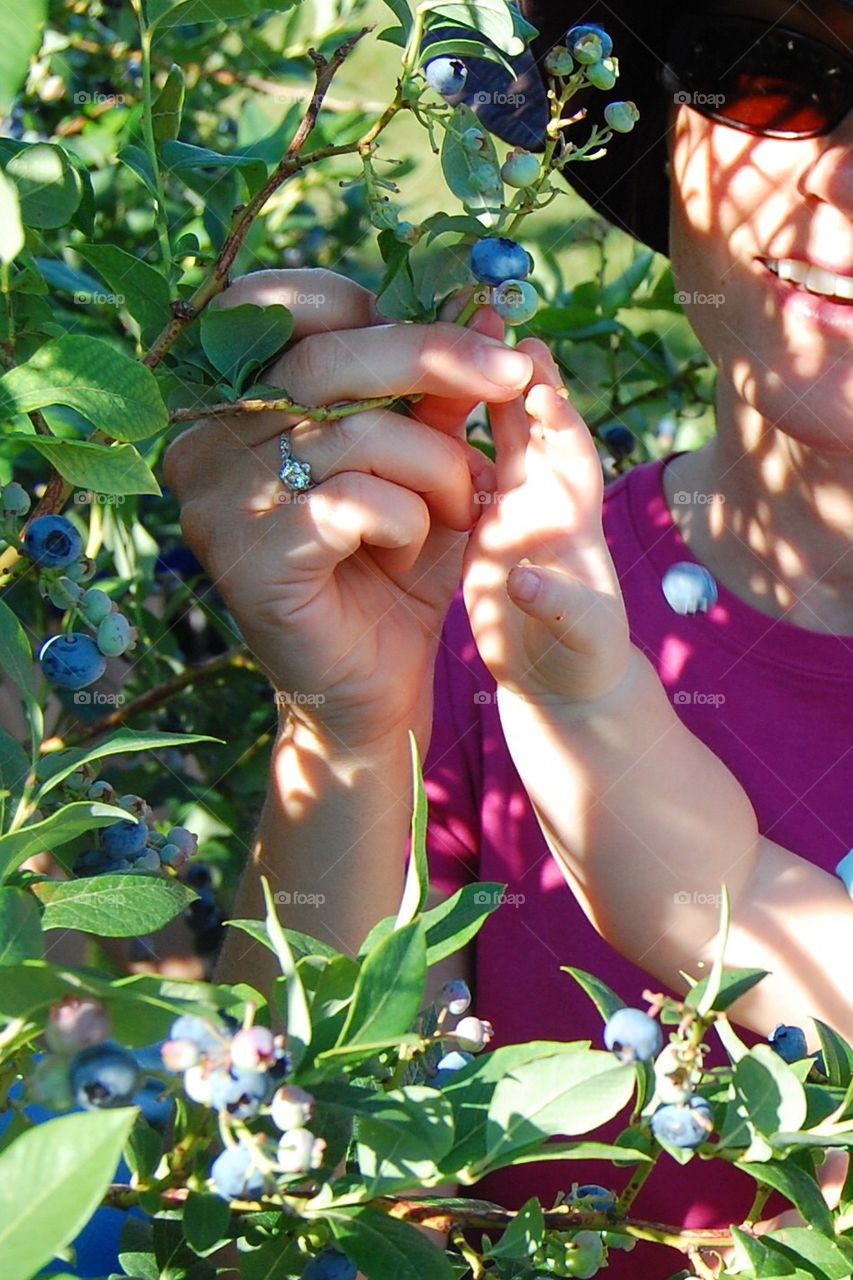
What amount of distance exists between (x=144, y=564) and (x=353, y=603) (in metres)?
0.48

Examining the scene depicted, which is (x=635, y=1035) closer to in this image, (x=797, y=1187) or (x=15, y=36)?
(x=797, y=1187)

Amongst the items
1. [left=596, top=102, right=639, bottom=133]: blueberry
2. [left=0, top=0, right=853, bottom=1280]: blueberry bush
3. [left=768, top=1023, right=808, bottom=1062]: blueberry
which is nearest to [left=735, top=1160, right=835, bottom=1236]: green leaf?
[left=0, top=0, right=853, bottom=1280]: blueberry bush

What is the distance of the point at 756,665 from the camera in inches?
59.1

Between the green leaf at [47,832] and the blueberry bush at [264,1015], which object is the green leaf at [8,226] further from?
the green leaf at [47,832]

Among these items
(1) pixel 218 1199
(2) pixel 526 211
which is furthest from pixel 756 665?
(1) pixel 218 1199

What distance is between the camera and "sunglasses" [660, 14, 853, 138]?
46.4 inches

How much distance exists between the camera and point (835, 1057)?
69cm

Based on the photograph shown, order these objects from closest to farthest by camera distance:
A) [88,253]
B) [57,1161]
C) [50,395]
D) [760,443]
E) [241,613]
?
[57,1161] → [50,395] → [88,253] → [241,613] → [760,443]

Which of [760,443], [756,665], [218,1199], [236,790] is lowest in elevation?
[236,790]

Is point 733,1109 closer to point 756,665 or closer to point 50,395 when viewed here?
point 50,395

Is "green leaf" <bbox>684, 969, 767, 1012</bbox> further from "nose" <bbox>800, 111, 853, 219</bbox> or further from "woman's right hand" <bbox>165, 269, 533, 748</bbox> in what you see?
"nose" <bbox>800, 111, 853, 219</bbox>

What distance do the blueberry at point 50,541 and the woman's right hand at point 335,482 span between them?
172 millimetres

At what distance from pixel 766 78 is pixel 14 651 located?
0.84 m

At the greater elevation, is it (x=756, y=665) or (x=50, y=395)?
(x=50, y=395)
